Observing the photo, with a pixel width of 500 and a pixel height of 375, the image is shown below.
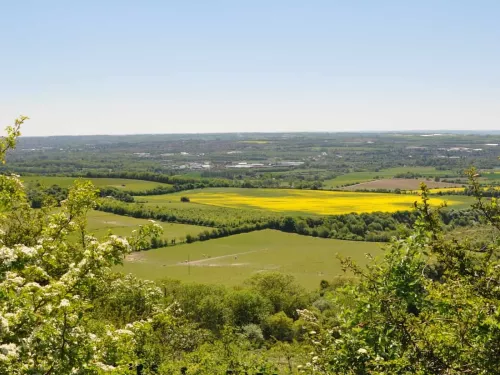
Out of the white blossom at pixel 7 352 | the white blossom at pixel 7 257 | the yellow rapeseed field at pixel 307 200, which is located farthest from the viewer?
the yellow rapeseed field at pixel 307 200

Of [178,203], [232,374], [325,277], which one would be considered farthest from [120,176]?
[232,374]

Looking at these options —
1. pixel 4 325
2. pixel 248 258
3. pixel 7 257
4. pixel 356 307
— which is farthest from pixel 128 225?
pixel 4 325

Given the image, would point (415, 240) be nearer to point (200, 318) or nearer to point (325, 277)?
point (200, 318)

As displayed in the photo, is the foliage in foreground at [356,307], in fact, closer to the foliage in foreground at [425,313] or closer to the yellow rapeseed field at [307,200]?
the foliage in foreground at [425,313]

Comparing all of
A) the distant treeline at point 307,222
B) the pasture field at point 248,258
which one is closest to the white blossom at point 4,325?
the pasture field at point 248,258

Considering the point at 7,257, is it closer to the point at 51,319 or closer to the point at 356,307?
the point at 51,319

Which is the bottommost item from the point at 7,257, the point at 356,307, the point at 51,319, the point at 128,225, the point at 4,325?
the point at 128,225

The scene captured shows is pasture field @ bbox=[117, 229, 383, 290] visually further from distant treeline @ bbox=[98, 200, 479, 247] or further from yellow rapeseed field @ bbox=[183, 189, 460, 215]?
yellow rapeseed field @ bbox=[183, 189, 460, 215]
